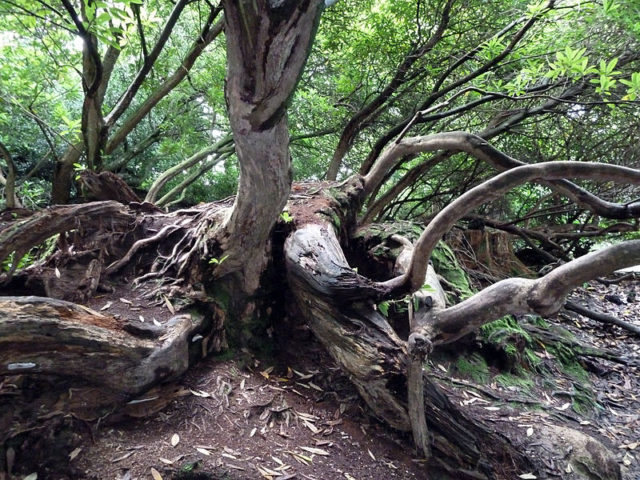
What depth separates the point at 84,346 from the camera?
2006mm

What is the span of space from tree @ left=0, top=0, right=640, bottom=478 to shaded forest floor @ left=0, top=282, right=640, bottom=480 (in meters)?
0.18

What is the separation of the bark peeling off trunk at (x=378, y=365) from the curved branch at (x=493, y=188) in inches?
13.0

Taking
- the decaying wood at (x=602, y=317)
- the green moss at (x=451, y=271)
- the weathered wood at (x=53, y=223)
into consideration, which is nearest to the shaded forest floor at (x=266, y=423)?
the weathered wood at (x=53, y=223)

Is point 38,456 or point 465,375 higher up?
point 465,375

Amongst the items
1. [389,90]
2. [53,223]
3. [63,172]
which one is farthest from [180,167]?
[389,90]

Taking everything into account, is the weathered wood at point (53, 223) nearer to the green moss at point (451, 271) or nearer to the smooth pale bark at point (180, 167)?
the smooth pale bark at point (180, 167)

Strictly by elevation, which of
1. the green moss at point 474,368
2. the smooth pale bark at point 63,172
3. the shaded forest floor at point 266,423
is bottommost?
the shaded forest floor at point 266,423

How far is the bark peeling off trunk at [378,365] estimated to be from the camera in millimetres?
2246

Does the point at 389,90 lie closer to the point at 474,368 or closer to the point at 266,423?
the point at 474,368

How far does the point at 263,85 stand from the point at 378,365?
1722mm

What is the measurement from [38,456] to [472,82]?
19.9ft

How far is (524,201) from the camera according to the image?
7.65m

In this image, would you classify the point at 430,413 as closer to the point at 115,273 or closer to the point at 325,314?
the point at 325,314

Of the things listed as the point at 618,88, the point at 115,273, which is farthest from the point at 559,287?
the point at 618,88
